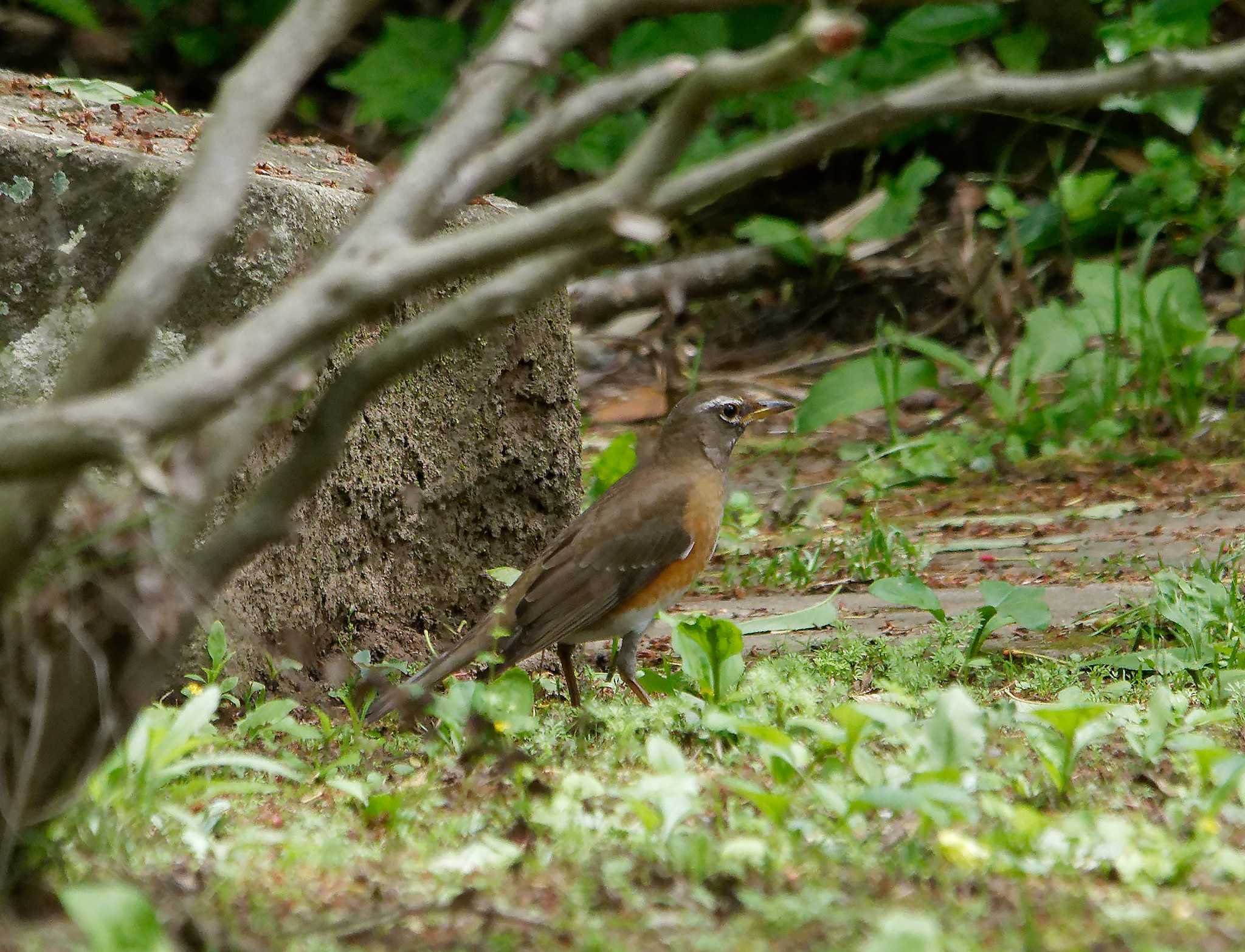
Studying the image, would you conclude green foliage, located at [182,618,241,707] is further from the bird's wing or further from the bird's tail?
the bird's wing

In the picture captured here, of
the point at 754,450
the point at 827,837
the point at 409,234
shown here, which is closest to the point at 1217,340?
the point at 754,450

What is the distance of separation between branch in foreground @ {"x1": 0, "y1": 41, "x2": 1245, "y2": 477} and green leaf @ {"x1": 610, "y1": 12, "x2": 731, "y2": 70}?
8.01 meters

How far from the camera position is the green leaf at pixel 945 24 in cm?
962

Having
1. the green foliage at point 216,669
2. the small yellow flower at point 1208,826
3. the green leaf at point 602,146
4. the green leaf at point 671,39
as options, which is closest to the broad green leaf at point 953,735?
the small yellow flower at point 1208,826

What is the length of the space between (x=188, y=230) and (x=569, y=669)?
2.71 m

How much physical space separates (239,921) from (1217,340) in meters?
7.20

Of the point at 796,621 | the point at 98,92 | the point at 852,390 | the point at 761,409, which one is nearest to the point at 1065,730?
the point at 796,621

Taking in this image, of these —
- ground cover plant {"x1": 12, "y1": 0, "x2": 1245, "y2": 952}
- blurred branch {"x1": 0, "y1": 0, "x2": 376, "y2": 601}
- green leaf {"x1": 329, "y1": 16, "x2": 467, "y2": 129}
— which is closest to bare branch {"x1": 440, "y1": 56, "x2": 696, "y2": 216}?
ground cover plant {"x1": 12, "y1": 0, "x2": 1245, "y2": 952}

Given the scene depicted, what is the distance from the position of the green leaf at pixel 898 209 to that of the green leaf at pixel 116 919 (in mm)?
7713

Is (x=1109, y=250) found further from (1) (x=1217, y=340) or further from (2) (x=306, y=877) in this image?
(2) (x=306, y=877)

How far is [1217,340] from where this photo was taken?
8562mm

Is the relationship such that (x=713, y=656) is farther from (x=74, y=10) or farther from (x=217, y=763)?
(x=74, y=10)

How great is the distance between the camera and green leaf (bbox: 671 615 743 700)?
412 cm

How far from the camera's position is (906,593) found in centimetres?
460
